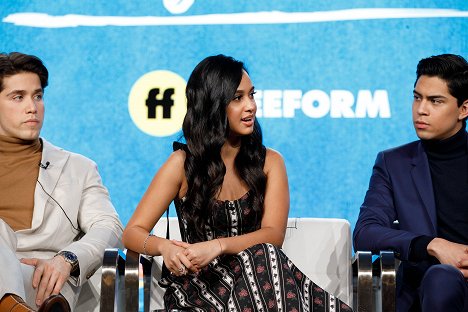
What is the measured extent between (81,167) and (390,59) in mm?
1793

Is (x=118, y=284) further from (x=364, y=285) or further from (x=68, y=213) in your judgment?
(x=364, y=285)

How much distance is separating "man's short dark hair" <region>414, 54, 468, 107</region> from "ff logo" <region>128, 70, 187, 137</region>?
1557 millimetres

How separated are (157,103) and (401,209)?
5.49 feet

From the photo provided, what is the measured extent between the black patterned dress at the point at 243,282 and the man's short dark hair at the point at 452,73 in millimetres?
985

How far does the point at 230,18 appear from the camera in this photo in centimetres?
500

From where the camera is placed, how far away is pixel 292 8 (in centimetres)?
493

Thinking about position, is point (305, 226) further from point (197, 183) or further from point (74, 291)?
point (74, 291)

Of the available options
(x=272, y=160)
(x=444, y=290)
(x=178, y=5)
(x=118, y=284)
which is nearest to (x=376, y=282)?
(x=444, y=290)

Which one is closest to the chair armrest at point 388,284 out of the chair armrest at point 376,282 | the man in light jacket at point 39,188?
the chair armrest at point 376,282

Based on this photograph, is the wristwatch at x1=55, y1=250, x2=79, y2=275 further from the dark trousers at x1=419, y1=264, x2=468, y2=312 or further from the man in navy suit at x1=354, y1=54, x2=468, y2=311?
the dark trousers at x1=419, y1=264, x2=468, y2=312

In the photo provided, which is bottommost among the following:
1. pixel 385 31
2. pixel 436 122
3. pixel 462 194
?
pixel 462 194

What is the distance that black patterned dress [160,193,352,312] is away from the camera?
3354mm

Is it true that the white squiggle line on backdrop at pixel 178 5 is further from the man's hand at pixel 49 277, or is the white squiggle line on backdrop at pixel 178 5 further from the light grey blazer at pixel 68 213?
the man's hand at pixel 49 277

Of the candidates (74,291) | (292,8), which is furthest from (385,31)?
(74,291)
